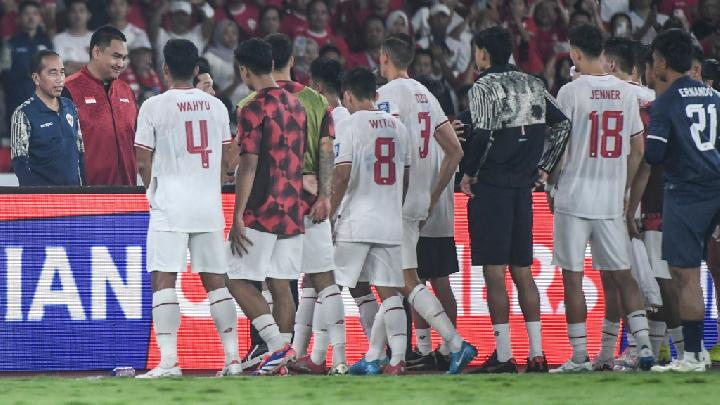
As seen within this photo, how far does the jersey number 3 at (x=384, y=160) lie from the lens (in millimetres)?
9828

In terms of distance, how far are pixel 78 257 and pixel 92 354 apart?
70 cm

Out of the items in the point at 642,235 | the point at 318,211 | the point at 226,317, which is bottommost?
the point at 226,317

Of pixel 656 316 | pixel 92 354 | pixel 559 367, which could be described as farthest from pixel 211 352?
pixel 656 316

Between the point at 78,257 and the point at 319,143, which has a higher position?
the point at 319,143

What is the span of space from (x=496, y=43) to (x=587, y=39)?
622 mm

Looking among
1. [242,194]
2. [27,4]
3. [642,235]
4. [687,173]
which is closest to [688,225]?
[687,173]

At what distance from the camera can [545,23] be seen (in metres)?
17.8

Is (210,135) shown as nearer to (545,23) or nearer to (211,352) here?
(211,352)

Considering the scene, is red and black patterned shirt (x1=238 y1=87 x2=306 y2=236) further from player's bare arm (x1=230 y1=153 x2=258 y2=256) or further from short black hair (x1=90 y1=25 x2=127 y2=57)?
short black hair (x1=90 y1=25 x2=127 y2=57)

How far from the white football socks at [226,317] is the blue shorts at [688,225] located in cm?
283

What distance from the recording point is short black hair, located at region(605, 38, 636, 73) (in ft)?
34.9

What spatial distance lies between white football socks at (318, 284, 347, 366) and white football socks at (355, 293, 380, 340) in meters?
0.37

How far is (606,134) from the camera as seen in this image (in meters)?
10.0

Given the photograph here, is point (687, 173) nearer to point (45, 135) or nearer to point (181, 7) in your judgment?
point (45, 135)
